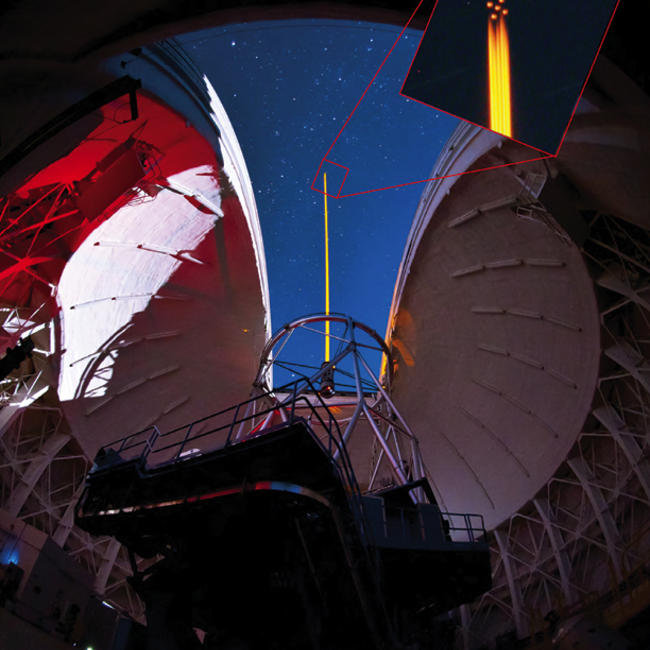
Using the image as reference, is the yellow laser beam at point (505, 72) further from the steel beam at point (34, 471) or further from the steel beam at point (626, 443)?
the steel beam at point (34, 471)

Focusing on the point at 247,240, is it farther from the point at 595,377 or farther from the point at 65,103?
the point at 595,377

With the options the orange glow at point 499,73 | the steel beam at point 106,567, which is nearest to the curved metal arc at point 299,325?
the steel beam at point 106,567

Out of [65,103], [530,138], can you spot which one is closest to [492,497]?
[530,138]

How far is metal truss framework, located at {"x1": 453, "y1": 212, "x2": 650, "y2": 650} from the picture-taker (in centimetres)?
1448

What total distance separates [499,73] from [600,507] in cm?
1631

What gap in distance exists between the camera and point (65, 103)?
7.64m

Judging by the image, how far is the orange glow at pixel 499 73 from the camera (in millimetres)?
5953

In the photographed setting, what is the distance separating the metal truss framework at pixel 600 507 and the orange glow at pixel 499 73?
9.36 m

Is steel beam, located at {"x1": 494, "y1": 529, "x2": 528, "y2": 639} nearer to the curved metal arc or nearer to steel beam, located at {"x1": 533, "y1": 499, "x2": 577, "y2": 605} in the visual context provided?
steel beam, located at {"x1": 533, "y1": 499, "x2": 577, "y2": 605}

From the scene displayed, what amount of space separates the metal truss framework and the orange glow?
936 centimetres

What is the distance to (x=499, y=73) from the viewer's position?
242 inches

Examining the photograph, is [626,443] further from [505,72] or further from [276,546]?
[505,72]

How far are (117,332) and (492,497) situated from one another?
17857 millimetres

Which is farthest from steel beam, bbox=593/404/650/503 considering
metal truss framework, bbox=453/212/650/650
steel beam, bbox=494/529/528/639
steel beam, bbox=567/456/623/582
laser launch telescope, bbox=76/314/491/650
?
laser launch telescope, bbox=76/314/491/650
